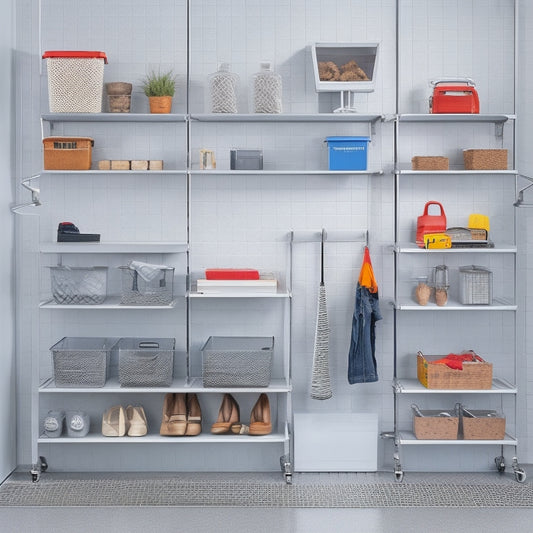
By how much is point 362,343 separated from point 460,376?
1.86 ft

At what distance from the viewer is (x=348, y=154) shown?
4594 millimetres

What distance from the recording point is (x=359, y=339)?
15.2 feet

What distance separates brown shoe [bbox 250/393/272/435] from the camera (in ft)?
15.2

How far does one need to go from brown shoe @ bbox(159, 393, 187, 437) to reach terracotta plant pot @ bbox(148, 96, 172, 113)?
5.29 ft

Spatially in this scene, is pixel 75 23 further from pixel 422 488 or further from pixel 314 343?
pixel 422 488

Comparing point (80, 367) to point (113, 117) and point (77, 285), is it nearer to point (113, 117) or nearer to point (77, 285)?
point (77, 285)

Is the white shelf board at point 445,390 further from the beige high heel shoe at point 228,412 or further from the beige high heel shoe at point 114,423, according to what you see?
the beige high heel shoe at point 114,423

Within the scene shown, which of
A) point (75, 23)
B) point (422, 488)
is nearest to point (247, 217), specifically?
point (75, 23)

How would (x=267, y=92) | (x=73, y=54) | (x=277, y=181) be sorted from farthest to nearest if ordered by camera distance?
(x=277, y=181) < (x=267, y=92) < (x=73, y=54)

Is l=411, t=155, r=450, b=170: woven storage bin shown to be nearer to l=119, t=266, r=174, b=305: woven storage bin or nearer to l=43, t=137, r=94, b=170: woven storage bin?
l=119, t=266, r=174, b=305: woven storage bin

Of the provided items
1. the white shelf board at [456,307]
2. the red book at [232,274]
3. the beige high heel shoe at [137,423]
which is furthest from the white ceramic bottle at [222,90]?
the beige high heel shoe at [137,423]

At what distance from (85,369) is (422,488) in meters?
1.97

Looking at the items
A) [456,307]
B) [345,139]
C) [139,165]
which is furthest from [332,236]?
[139,165]

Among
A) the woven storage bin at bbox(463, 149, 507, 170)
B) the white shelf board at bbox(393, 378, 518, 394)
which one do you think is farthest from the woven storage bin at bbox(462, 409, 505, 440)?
the woven storage bin at bbox(463, 149, 507, 170)
